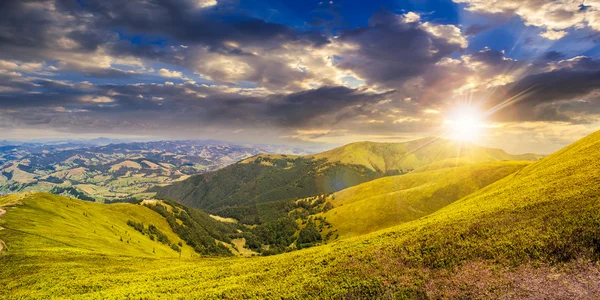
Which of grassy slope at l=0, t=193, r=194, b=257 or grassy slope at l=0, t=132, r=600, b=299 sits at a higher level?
grassy slope at l=0, t=132, r=600, b=299

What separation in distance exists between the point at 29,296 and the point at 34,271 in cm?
1451

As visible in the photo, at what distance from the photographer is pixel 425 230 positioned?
55.5 meters

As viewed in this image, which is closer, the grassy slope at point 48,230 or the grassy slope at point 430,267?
the grassy slope at point 430,267

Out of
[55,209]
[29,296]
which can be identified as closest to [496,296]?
[29,296]

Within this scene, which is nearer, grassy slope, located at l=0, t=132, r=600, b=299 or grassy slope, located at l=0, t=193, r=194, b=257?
grassy slope, located at l=0, t=132, r=600, b=299

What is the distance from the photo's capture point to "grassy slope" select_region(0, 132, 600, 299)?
33750mm

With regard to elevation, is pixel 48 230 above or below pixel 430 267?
below

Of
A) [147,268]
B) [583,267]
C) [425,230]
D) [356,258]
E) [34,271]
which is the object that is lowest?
[147,268]

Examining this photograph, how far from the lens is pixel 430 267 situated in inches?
1606

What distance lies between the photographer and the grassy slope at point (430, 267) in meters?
33.8

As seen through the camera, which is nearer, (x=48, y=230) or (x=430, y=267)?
(x=430, y=267)

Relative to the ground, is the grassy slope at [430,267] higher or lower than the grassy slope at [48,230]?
higher

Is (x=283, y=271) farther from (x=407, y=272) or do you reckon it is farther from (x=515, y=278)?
(x=515, y=278)

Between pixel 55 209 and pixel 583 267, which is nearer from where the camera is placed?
pixel 583 267
